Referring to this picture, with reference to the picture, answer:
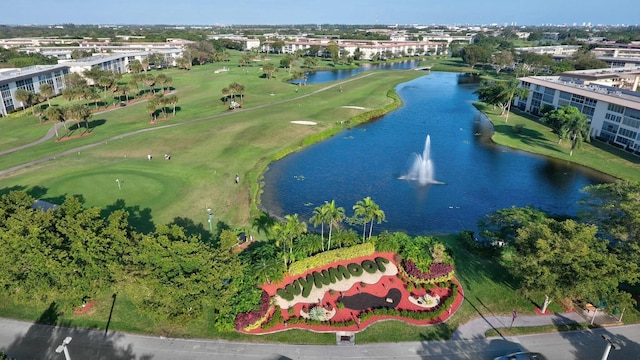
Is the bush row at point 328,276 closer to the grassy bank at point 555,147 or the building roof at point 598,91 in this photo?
the grassy bank at point 555,147

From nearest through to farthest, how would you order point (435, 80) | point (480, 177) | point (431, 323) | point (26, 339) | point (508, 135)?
point (26, 339) → point (431, 323) → point (480, 177) → point (508, 135) → point (435, 80)

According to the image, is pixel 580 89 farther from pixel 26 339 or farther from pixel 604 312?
pixel 26 339

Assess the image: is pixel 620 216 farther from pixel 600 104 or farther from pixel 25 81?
pixel 25 81

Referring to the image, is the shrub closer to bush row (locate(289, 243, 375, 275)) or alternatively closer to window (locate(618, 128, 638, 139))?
bush row (locate(289, 243, 375, 275))

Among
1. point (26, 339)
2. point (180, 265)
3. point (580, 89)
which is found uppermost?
point (580, 89)

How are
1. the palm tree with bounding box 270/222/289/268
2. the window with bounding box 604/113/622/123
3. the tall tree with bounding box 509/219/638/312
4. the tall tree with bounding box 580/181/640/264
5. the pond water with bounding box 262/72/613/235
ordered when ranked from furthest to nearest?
the window with bounding box 604/113/622/123 → the pond water with bounding box 262/72/613/235 → the palm tree with bounding box 270/222/289/268 → the tall tree with bounding box 580/181/640/264 → the tall tree with bounding box 509/219/638/312

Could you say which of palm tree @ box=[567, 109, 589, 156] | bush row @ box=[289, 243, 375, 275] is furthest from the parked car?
palm tree @ box=[567, 109, 589, 156]

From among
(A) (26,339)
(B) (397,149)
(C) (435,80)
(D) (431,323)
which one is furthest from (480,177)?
(C) (435,80)
